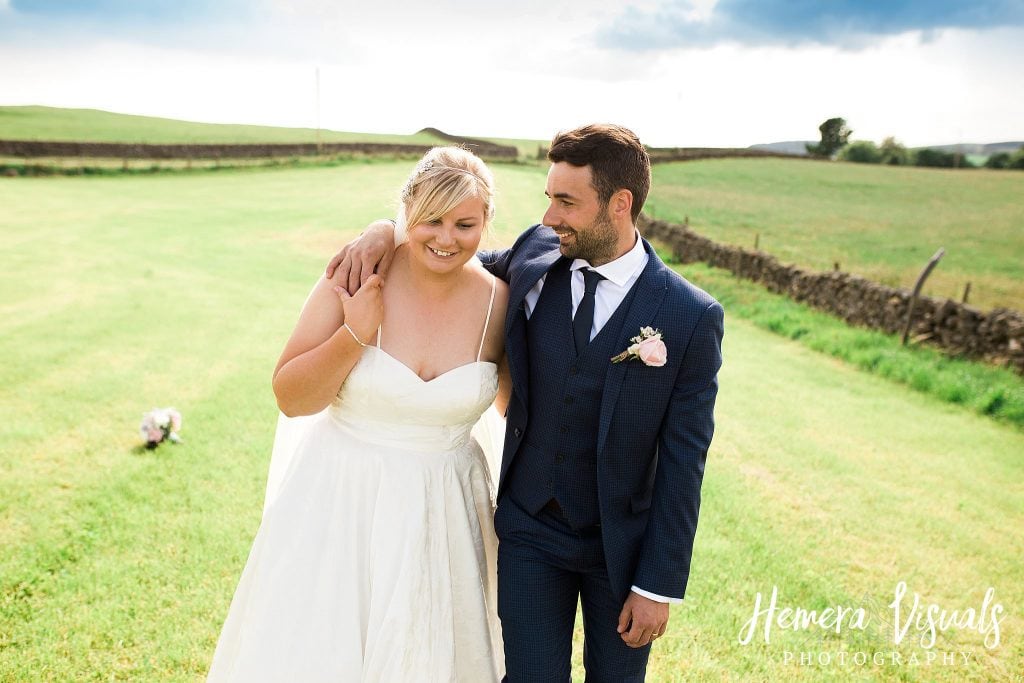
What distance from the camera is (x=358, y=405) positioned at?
2986 mm

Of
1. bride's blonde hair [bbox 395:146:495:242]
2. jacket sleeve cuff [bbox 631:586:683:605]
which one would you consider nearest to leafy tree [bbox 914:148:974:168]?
bride's blonde hair [bbox 395:146:495:242]

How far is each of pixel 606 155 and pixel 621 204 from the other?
8.0 inches

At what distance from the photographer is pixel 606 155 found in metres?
2.68

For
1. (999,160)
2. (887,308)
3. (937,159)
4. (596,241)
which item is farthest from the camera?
(937,159)

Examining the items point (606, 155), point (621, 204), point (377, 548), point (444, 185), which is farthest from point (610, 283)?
point (377, 548)

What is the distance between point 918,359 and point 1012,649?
7243 mm

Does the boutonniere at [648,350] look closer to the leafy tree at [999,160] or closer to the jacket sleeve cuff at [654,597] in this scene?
the jacket sleeve cuff at [654,597]

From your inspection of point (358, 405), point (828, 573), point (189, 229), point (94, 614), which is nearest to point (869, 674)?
point (828, 573)

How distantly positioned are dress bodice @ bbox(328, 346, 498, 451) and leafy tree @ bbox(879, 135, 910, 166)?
84791mm

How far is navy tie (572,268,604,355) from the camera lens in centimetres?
271

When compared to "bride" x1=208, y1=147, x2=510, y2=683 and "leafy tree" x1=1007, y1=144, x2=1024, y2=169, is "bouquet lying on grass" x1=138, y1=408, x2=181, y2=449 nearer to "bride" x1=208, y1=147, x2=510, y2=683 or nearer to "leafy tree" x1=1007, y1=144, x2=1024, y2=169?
"bride" x1=208, y1=147, x2=510, y2=683

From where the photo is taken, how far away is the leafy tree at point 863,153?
78.2 metres

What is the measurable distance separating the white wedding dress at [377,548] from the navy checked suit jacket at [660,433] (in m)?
0.67

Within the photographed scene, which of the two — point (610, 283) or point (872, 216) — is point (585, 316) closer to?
point (610, 283)
